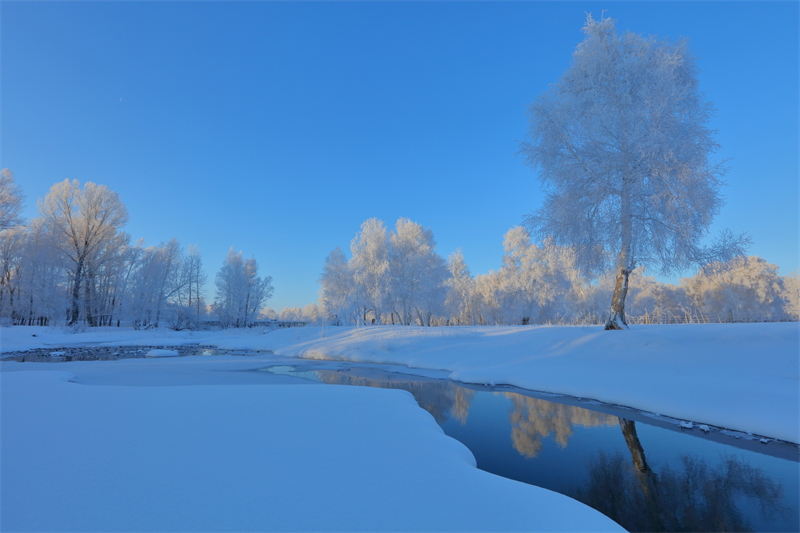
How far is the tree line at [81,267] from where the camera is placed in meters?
A: 30.2

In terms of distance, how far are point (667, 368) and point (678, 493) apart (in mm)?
5402

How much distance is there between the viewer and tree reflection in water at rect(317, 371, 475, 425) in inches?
286

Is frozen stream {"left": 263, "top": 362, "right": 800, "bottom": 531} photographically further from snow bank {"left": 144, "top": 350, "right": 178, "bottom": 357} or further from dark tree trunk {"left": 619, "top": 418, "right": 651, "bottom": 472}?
snow bank {"left": 144, "top": 350, "right": 178, "bottom": 357}

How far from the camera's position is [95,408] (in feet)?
16.7

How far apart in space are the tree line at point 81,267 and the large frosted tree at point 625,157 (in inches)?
1452

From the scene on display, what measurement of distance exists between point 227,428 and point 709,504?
18.9 ft

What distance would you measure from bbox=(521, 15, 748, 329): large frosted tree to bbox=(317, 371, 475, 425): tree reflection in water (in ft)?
20.3

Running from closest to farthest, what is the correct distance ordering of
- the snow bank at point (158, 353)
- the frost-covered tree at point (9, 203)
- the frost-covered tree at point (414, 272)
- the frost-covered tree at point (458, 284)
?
the snow bank at point (158, 353) < the frost-covered tree at point (9, 203) < the frost-covered tree at point (414, 272) < the frost-covered tree at point (458, 284)

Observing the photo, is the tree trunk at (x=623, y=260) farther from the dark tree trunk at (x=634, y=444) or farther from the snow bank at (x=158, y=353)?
the snow bank at (x=158, y=353)

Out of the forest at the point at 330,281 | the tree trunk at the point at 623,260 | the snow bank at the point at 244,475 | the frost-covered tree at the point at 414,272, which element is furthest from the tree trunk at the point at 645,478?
the frost-covered tree at the point at 414,272

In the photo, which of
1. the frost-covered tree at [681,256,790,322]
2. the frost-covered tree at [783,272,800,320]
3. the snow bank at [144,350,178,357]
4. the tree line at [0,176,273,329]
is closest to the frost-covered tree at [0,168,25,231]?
the tree line at [0,176,273,329]

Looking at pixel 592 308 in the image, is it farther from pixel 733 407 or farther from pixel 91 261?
pixel 91 261

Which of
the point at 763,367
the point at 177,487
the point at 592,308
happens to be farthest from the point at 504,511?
the point at 592,308

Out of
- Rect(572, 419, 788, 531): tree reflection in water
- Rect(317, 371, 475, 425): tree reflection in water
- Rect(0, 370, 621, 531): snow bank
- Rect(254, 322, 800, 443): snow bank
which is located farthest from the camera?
Rect(317, 371, 475, 425): tree reflection in water
